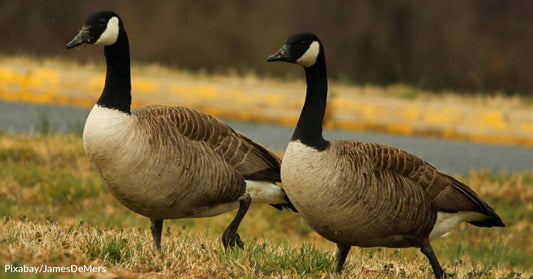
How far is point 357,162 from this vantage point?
230 inches

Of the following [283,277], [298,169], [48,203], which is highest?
[298,169]

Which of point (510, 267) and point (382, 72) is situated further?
point (382, 72)

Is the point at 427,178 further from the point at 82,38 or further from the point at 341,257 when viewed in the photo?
the point at 82,38

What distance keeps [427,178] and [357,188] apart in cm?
65

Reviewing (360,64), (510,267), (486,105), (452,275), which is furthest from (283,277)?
(360,64)

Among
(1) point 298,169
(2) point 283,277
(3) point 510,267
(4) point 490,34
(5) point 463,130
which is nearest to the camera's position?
(2) point 283,277

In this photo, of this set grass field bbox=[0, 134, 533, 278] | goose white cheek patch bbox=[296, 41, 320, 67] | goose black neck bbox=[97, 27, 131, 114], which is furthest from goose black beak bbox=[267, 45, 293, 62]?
grass field bbox=[0, 134, 533, 278]

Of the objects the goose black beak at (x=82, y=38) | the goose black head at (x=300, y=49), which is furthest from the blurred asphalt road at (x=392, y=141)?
the goose black beak at (x=82, y=38)

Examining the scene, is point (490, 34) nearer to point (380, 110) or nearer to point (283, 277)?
point (380, 110)

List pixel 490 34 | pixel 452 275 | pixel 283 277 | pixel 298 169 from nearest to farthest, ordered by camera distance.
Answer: pixel 283 277
pixel 298 169
pixel 452 275
pixel 490 34

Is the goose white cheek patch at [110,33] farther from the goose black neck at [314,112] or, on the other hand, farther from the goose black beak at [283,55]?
the goose black neck at [314,112]

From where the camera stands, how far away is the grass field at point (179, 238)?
511 cm

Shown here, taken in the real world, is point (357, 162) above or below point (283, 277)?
above

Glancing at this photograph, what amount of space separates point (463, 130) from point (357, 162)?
7355mm
